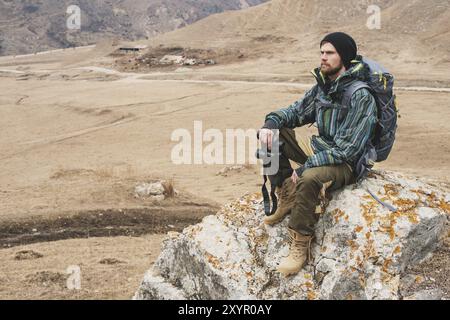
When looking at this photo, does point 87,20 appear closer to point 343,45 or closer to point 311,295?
point 343,45

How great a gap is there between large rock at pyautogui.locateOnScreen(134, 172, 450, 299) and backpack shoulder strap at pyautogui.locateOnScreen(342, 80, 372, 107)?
756mm

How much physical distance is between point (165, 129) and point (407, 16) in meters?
30.2

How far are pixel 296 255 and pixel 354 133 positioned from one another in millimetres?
1094

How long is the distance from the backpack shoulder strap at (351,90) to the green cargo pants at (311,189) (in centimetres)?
52

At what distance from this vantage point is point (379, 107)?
4086mm

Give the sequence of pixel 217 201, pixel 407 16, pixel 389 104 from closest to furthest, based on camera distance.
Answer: pixel 389 104
pixel 217 201
pixel 407 16

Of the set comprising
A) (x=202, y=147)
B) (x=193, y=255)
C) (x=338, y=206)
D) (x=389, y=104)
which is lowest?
(x=202, y=147)

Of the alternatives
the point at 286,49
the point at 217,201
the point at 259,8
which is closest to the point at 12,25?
the point at 259,8

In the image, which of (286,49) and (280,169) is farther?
(286,49)

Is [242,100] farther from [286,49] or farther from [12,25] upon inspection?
[12,25]

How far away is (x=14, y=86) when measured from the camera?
39562 mm

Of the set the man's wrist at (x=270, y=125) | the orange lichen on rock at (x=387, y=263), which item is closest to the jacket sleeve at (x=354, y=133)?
the man's wrist at (x=270, y=125)

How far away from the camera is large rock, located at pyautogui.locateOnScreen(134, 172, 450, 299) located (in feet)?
12.7

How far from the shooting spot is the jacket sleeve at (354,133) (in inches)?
156
